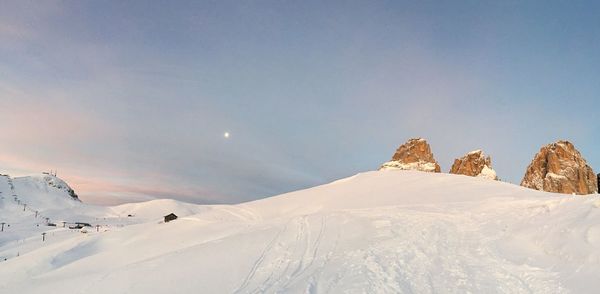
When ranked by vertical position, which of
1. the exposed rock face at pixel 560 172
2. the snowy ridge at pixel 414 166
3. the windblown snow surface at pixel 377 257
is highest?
the snowy ridge at pixel 414 166

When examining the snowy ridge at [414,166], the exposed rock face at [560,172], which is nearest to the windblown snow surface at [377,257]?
the exposed rock face at [560,172]

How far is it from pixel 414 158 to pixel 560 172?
2126 inches

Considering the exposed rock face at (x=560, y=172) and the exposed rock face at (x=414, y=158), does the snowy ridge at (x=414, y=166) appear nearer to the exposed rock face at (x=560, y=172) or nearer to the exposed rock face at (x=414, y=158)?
the exposed rock face at (x=414, y=158)

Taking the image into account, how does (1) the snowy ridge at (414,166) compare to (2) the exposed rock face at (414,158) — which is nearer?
(1) the snowy ridge at (414,166)

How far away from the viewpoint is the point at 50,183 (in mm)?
162625

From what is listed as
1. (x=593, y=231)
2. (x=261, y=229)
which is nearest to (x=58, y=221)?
(x=261, y=229)

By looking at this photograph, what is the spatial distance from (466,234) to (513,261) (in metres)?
5.22

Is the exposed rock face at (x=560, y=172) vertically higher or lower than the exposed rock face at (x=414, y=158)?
lower

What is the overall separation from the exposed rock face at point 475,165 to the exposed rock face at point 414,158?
10.9 metres

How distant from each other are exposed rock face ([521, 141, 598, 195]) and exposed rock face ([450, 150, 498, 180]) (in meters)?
13.9

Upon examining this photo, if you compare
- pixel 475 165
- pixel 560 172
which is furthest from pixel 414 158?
pixel 560 172

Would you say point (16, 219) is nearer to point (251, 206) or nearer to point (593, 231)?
point (251, 206)

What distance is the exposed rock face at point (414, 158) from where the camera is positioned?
168 m

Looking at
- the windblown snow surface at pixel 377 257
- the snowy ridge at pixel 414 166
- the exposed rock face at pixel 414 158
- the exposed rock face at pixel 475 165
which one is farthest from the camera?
the exposed rock face at pixel 414 158
